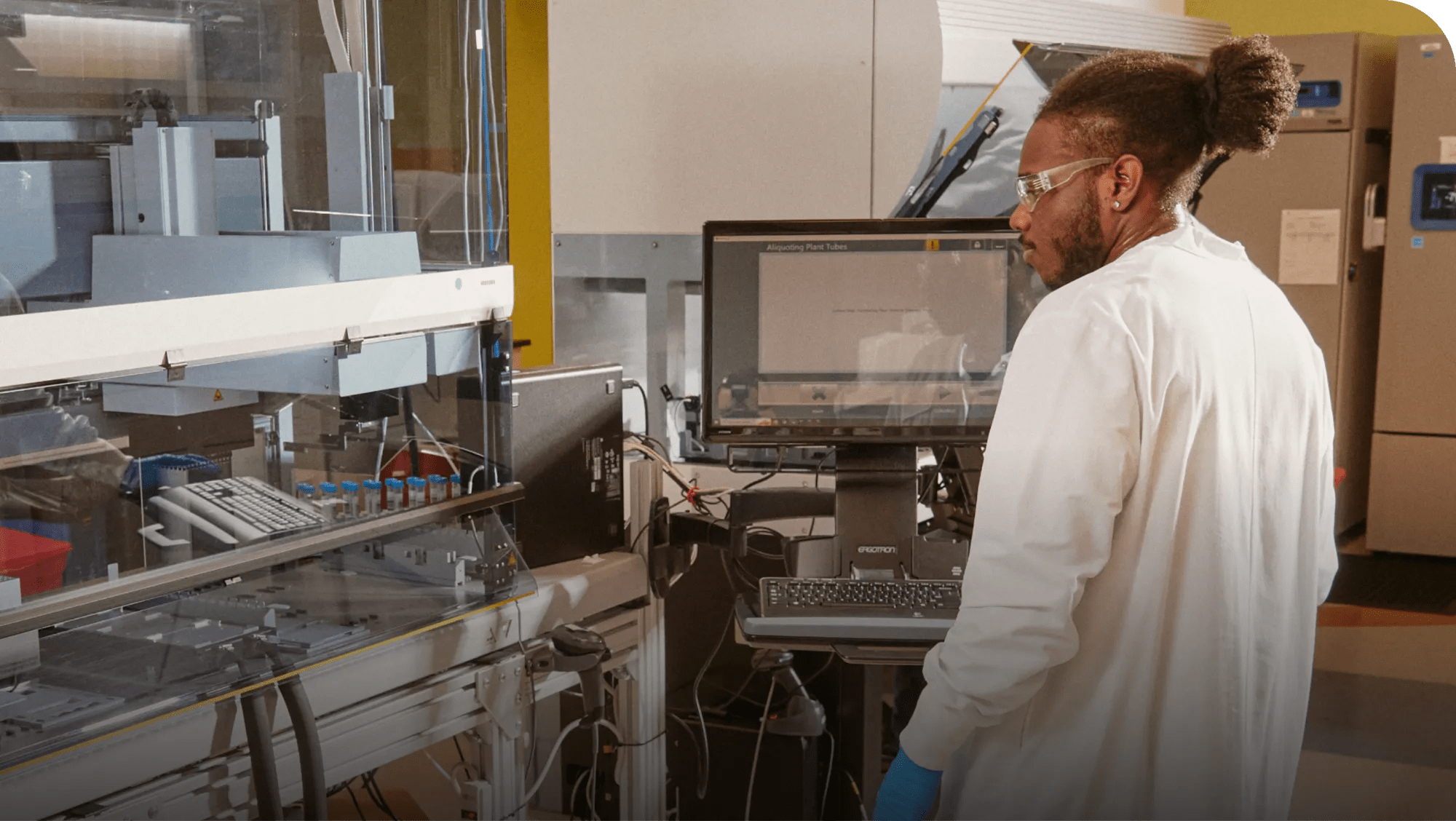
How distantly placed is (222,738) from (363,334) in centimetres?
50

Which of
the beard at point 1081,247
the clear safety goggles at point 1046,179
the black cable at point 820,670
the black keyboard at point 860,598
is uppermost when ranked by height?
the clear safety goggles at point 1046,179

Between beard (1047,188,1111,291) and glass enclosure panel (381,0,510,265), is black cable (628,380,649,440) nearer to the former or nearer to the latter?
glass enclosure panel (381,0,510,265)

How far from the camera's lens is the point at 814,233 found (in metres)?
2.10

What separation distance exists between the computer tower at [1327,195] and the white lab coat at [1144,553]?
12.5 ft

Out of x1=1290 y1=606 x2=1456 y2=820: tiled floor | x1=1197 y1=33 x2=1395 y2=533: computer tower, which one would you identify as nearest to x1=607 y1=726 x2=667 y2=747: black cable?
x1=1290 y1=606 x2=1456 y2=820: tiled floor

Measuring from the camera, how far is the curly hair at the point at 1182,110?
4.69ft

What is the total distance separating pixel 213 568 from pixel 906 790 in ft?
2.71

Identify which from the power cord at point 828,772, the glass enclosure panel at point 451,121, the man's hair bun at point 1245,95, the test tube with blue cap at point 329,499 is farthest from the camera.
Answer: the power cord at point 828,772

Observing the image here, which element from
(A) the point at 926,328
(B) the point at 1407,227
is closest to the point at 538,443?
(A) the point at 926,328

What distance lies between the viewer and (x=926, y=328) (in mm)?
2125

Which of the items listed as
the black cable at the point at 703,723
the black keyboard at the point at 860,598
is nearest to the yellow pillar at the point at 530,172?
the black cable at the point at 703,723

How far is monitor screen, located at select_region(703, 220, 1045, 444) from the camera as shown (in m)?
2.10

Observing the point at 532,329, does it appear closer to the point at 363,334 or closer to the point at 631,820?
the point at 631,820

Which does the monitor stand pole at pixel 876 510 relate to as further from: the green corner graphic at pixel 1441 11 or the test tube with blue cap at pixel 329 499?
the green corner graphic at pixel 1441 11
